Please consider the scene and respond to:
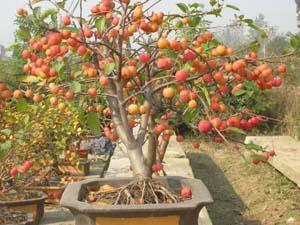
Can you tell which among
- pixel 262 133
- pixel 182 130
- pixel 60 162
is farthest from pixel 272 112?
pixel 60 162

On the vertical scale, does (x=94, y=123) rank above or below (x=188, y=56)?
below

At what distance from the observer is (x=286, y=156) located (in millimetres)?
7328

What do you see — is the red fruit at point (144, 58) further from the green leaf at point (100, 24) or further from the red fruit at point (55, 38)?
the red fruit at point (55, 38)

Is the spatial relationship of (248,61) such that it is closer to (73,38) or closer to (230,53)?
(230,53)

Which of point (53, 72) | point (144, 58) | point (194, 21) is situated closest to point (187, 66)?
point (144, 58)

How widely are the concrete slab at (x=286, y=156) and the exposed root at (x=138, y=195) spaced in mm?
3814

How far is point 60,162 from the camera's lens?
6602mm

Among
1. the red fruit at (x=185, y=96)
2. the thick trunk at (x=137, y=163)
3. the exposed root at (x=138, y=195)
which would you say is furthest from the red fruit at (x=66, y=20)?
the exposed root at (x=138, y=195)

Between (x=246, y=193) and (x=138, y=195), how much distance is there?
4148 millimetres

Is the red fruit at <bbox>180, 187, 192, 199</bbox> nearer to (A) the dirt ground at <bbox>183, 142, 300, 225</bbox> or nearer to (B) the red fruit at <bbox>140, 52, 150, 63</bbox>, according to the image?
(B) the red fruit at <bbox>140, 52, 150, 63</bbox>

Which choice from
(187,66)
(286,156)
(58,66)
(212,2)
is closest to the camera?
(187,66)

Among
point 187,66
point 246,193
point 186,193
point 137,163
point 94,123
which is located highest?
point 187,66

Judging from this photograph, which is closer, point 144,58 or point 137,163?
point 144,58

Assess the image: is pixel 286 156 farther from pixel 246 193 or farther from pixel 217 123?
pixel 217 123
